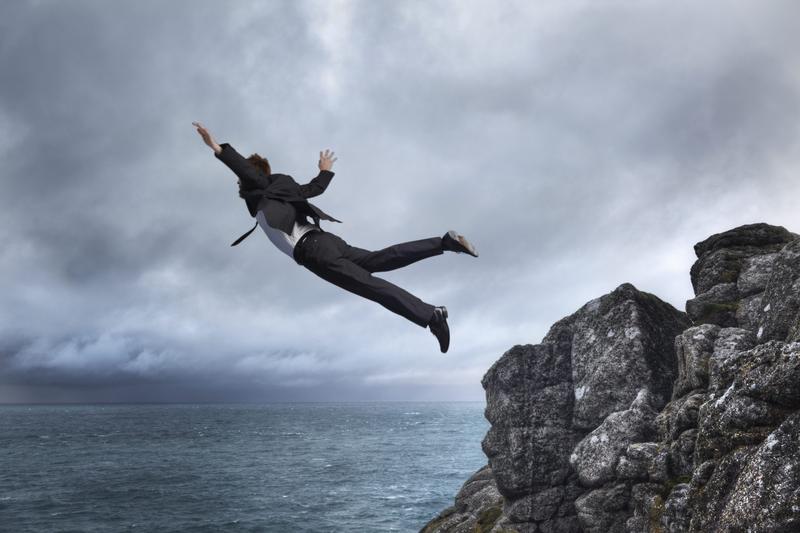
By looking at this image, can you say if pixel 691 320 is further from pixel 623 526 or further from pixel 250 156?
pixel 250 156

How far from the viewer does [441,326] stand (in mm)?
6285

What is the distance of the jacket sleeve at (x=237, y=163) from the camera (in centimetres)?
654

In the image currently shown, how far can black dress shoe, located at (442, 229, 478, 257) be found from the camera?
639 centimetres

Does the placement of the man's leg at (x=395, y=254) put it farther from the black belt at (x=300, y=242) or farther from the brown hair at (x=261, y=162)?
the brown hair at (x=261, y=162)

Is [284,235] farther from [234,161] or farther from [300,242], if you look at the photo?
[234,161]

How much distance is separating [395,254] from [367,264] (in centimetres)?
37

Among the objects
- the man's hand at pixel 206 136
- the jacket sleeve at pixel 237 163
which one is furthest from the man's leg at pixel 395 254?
the man's hand at pixel 206 136

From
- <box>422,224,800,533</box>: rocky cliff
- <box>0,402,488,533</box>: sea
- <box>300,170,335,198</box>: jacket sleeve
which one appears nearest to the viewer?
<box>300,170,335,198</box>: jacket sleeve

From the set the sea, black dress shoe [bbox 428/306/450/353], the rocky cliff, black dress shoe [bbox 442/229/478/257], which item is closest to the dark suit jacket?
black dress shoe [bbox 442/229/478/257]

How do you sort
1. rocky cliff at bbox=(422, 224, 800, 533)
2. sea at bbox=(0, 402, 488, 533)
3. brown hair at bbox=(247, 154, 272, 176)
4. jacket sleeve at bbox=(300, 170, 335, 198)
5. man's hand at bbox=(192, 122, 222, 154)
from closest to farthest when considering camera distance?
man's hand at bbox=(192, 122, 222, 154) < jacket sleeve at bbox=(300, 170, 335, 198) < brown hair at bbox=(247, 154, 272, 176) < rocky cliff at bbox=(422, 224, 800, 533) < sea at bbox=(0, 402, 488, 533)

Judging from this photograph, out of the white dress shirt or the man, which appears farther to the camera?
the white dress shirt

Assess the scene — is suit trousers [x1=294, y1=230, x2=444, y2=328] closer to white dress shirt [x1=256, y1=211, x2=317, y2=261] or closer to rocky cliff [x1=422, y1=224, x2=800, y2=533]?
white dress shirt [x1=256, y1=211, x2=317, y2=261]

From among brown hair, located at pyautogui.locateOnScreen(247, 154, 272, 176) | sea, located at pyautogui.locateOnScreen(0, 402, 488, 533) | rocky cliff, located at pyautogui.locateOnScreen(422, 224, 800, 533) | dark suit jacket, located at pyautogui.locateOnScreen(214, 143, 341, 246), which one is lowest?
sea, located at pyautogui.locateOnScreen(0, 402, 488, 533)

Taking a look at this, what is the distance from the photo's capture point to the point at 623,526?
57.7 feet
